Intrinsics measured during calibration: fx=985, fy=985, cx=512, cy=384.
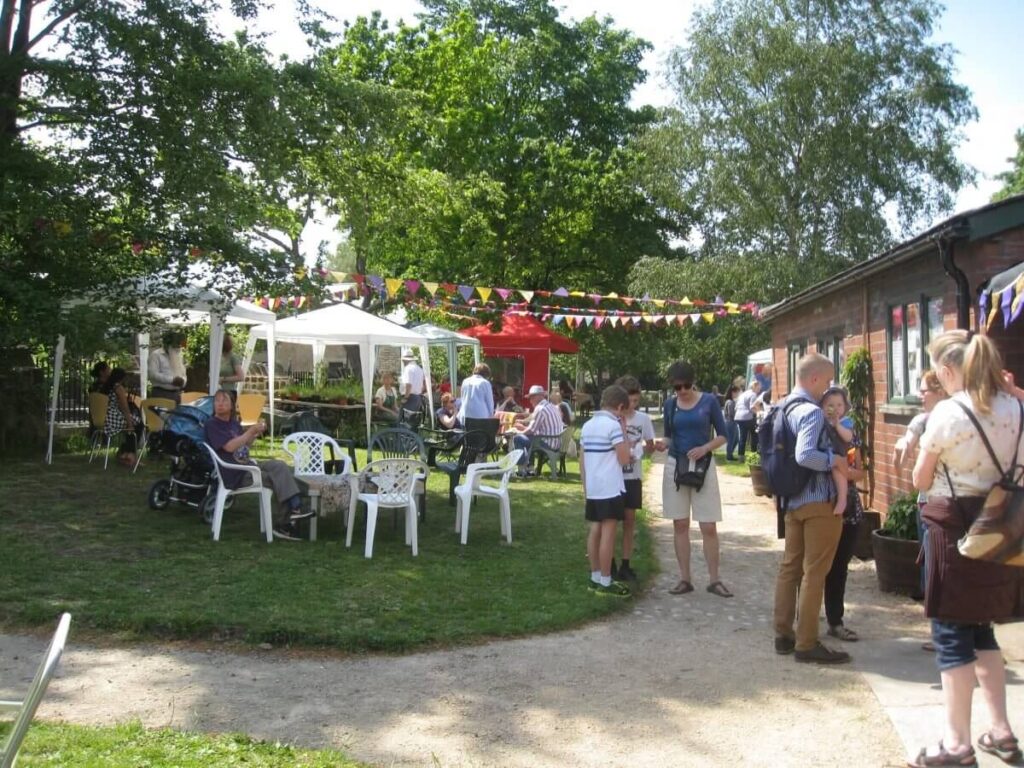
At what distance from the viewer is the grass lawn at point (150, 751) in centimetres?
389

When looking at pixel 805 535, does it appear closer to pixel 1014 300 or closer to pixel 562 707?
pixel 562 707

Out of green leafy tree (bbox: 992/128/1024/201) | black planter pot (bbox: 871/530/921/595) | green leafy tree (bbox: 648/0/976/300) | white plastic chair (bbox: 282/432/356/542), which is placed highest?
green leafy tree (bbox: 992/128/1024/201)

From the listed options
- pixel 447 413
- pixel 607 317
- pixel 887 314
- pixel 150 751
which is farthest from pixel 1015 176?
pixel 150 751

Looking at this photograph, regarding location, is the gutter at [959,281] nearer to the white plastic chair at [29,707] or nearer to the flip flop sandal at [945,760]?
the flip flop sandal at [945,760]

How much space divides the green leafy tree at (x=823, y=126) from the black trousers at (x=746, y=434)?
639cm

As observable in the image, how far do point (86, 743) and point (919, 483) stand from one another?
362 cm

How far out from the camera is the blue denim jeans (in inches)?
155

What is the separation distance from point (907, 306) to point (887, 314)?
659 mm

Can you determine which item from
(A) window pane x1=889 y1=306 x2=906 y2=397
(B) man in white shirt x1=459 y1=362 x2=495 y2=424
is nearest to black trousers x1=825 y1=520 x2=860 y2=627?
(A) window pane x1=889 y1=306 x2=906 y2=397

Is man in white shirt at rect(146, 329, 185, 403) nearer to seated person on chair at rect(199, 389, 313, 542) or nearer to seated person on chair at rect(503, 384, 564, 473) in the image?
seated person on chair at rect(199, 389, 313, 542)

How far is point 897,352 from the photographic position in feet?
32.4

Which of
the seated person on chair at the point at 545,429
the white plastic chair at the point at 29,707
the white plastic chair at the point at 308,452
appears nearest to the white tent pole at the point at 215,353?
the seated person on chair at the point at 545,429

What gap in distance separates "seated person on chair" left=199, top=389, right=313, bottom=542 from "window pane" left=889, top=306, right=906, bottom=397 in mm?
5857

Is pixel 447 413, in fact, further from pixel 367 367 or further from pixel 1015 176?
pixel 1015 176
